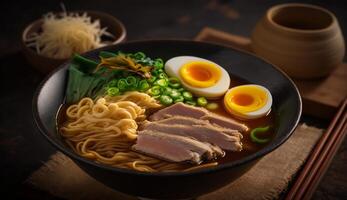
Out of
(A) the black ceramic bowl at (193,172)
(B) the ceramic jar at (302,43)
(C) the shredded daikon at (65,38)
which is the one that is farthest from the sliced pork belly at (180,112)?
(C) the shredded daikon at (65,38)

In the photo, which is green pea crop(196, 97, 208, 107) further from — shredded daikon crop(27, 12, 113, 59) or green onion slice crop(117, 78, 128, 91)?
shredded daikon crop(27, 12, 113, 59)

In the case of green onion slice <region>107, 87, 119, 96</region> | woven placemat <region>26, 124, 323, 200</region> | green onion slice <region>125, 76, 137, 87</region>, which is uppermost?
green onion slice <region>125, 76, 137, 87</region>

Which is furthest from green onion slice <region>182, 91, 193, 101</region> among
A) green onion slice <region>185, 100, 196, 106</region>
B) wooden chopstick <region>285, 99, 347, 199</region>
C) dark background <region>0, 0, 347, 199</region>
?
dark background <region>0, 0, 347, 199</region>

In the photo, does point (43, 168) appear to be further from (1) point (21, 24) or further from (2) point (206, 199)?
(1) point (21, 24)

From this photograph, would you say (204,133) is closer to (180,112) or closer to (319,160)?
(180,112)

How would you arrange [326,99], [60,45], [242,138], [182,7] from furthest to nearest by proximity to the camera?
[182,7] → [60,45] → [326,99] → [242,138]

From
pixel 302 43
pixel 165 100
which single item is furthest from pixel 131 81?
pixel 302 43

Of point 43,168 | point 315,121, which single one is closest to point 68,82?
point 43,168
